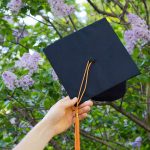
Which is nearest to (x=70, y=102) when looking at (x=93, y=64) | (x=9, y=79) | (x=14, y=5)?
(x=93, y=64)

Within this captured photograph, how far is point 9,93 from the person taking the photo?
278cm

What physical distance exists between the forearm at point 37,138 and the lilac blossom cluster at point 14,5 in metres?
1.37

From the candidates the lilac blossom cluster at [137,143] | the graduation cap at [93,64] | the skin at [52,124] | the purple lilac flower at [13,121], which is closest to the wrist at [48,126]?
the skin at [52,124]

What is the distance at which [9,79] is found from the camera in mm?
2574

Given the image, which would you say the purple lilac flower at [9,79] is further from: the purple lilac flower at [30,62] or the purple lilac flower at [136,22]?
the purple lilac flower at [136,22]

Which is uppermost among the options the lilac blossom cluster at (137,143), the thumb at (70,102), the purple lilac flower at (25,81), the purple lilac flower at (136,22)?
the purple lilac flower at (25,81)

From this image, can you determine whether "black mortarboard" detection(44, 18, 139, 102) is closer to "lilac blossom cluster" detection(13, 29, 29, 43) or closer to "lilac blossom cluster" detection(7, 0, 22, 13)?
"lilac blossom cluster" detection(7, 0, 22, 13)

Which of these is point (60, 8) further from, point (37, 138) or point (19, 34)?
point (37, 138)

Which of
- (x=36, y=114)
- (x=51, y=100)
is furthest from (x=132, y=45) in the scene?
(x=36, y=114)

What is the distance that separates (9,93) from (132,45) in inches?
30.5

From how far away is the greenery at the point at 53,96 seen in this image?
2766 mm

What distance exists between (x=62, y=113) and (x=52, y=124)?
58mm

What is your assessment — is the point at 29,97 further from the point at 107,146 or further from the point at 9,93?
the point at 107,146

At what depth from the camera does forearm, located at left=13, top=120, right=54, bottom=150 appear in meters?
1.64
